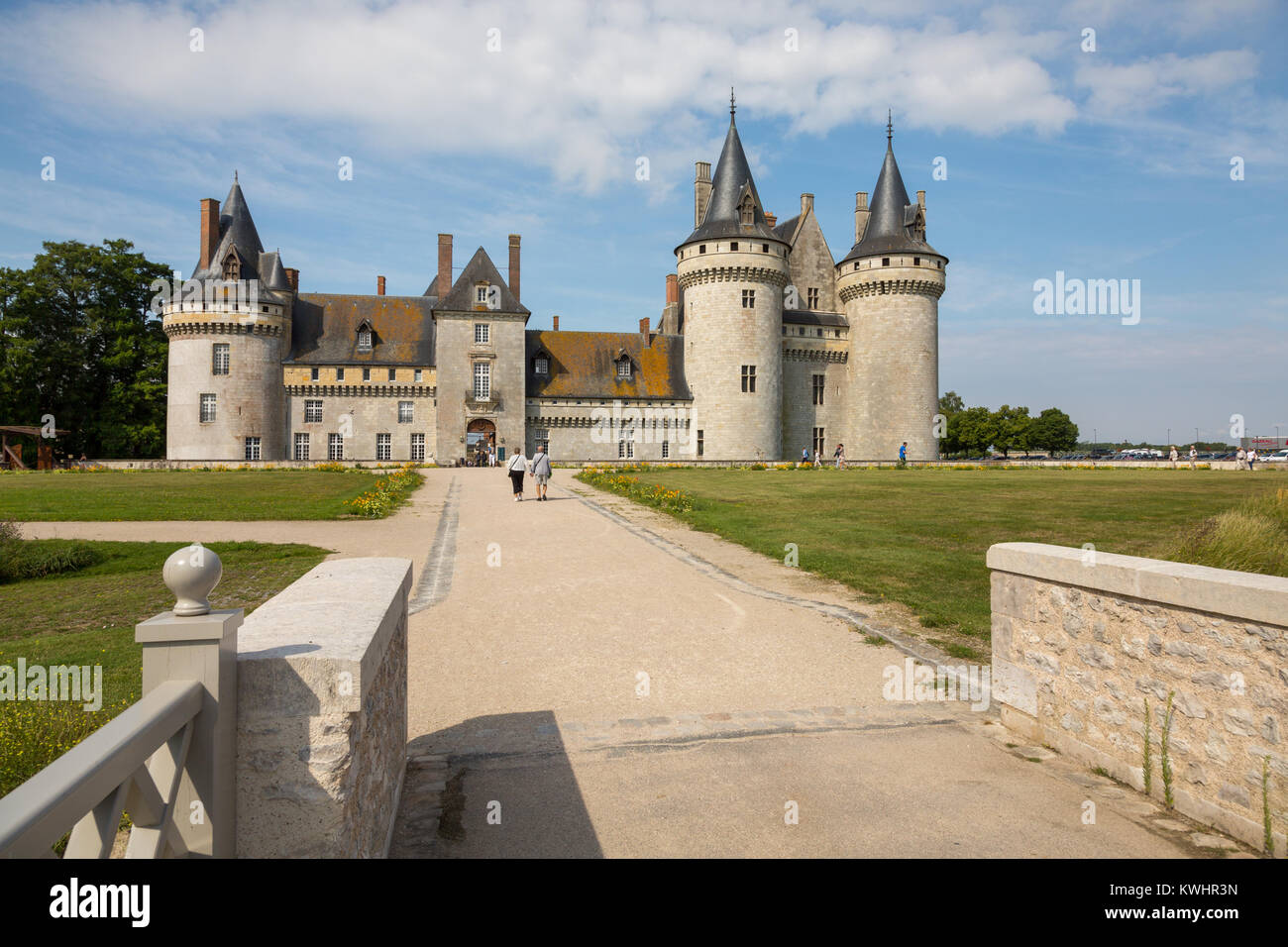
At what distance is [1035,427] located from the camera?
97.2 meters

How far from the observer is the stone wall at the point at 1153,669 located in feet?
13.1

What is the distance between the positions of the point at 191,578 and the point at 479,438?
4816 cm

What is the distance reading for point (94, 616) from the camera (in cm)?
872

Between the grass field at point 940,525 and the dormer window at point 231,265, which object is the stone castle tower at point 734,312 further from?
the dormer window at point 231,265

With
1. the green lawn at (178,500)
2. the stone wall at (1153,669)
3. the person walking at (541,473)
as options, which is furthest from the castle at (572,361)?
the stone wall at (1153,669)

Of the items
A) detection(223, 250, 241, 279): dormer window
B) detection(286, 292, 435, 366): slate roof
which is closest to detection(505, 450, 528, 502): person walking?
detection(286, 292, 435, 366): slate roof

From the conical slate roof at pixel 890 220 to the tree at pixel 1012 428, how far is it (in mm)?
48215

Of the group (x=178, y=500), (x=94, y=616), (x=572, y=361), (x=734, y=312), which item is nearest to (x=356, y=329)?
(x=572, y=361)

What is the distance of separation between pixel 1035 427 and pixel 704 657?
102 metres

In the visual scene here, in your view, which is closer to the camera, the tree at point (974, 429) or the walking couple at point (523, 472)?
the walking couple at point (523, 472)

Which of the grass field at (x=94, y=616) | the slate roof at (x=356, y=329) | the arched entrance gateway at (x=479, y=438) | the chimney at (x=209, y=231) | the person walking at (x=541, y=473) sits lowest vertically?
the grass field at (x=94, y=616)

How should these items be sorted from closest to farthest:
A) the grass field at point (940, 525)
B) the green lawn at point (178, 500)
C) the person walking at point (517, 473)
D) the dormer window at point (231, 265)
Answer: the grass field at point (940, 525), the green lawn at point (178, 500), the person walking at point (517, 473), the dormer window at point (231, 265)

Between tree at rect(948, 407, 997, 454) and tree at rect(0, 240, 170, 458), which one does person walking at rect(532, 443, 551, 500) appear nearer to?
tree at rect(0, 240, 170, 458)
